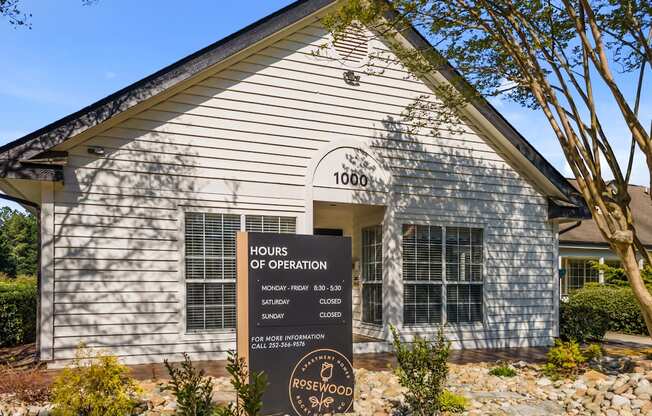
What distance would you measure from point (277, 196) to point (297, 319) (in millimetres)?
4045

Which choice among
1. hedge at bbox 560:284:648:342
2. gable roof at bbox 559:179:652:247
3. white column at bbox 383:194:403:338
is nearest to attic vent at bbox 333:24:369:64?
white column at bbox 383:194:403:338

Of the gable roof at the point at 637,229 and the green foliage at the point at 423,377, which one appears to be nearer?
the green foliage at the point at 423,377

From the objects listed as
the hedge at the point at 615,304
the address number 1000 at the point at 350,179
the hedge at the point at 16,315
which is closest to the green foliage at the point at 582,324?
the hedge at the point at 615,304

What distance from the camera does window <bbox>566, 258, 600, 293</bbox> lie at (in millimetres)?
19609

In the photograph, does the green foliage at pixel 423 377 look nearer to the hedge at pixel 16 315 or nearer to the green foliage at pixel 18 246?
the hedge at pixel 16 315

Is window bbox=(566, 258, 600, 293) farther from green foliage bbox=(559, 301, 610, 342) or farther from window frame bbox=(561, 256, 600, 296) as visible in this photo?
green foliage bbox=(559, 301, 610, 342)

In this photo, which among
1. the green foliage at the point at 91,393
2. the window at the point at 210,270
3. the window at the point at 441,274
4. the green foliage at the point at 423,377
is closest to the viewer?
the green foliage at the point at 91,393

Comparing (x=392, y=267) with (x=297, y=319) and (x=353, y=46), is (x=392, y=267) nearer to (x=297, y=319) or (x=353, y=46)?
(x=353, y=46)

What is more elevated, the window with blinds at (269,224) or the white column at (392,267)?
the window with blinds at (269,224)

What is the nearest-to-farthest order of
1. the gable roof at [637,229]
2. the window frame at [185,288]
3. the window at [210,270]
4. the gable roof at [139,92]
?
the gable roof at [139,92] → the window frame at [185,288] → the window at [210,270] → the gable roof at [637,229]

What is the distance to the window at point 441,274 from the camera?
1070 cm

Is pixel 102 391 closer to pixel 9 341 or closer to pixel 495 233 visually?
pixel 9 341

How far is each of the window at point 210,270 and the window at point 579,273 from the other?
14.7 metres

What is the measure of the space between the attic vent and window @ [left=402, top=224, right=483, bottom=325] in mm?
3380
